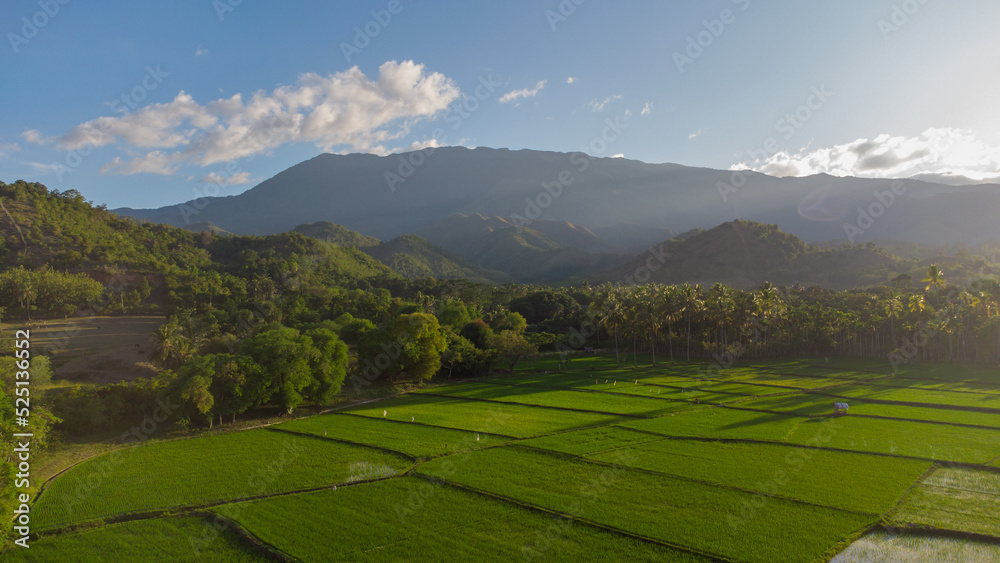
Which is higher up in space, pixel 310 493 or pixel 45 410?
pixel 45 410

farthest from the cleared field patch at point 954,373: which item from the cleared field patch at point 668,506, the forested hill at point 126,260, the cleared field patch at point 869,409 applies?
the forested hill at point 126,260

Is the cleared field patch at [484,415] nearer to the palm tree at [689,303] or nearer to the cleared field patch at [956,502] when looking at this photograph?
the cleared field patch at [956,502]

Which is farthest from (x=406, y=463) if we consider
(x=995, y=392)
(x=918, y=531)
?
(x=995, y=392)

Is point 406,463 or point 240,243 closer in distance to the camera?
point 406,463

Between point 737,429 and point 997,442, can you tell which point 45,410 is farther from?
point 997,442

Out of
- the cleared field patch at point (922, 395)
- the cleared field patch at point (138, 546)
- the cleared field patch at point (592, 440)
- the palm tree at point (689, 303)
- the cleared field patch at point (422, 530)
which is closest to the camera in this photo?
the cleared field patch at point (422, 530)

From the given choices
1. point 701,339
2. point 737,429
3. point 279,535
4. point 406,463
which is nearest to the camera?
point 279,535

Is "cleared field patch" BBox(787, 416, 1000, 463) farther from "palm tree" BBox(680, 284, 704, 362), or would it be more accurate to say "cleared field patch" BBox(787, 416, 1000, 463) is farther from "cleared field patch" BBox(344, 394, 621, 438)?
"palm tree" BBox(680, 284, 704, 362)

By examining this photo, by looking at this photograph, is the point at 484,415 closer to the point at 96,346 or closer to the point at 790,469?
the point at 790,469
